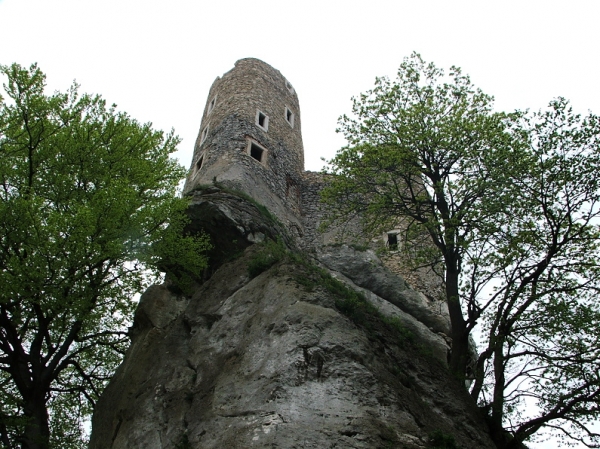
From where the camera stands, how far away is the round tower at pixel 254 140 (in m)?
20.3

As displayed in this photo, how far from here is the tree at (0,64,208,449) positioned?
34.3 ft

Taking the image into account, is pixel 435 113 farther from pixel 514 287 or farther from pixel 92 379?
pixel 92 379

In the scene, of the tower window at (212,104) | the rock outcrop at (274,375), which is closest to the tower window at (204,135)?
the tower window at (212,104)

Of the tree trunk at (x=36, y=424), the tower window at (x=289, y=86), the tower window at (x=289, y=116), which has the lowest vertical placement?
the tree trunk at (x=36, y=424)

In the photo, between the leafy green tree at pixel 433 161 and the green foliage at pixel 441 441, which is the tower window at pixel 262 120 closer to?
the leafy green tree at pixel 433 161

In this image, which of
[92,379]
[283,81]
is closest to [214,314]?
[92,379]

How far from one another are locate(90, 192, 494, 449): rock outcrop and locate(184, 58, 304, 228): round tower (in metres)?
6.37

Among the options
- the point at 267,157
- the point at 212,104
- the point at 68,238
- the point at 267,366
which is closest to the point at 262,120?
the point at 267,157

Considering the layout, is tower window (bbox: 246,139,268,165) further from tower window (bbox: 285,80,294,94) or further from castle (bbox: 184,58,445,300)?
tower window (bbox: 285,80,294,94)

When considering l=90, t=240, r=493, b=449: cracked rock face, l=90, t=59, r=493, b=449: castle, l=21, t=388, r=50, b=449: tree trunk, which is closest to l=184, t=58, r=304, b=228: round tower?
l=90, t=59, r=493, b=449: castle

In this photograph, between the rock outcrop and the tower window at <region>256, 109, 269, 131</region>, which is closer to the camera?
the rock outcrop

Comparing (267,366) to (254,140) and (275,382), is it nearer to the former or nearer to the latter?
(275,382)

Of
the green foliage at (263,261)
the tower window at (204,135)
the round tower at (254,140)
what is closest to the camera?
the green foliage at (263,261)

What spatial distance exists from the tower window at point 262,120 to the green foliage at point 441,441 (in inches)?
670
